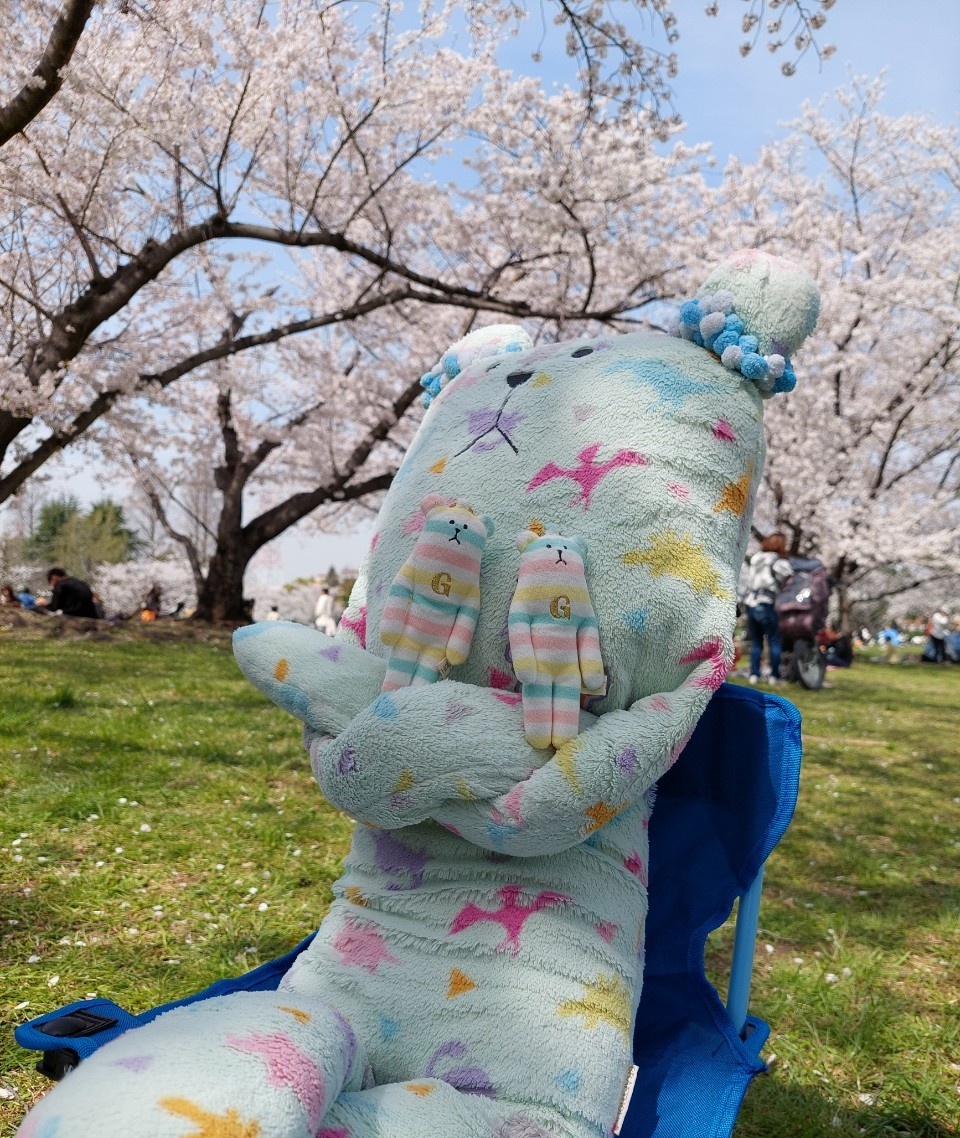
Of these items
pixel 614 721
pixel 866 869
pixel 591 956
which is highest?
pixel 614 721

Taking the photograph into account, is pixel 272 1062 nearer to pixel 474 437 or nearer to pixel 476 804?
pixel 476 804

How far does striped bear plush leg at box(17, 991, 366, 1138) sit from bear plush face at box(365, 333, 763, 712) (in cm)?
59

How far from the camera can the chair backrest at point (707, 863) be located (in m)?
1.68

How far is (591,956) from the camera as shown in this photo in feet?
4.47

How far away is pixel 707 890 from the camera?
1.85 meters

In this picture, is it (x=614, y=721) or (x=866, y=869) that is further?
(x=866, y=869)

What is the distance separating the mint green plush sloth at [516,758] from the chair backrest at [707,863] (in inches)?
11.9

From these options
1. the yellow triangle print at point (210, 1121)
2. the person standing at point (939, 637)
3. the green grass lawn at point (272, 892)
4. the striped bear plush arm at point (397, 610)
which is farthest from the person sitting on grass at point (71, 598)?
the person standing at point (939, 637)

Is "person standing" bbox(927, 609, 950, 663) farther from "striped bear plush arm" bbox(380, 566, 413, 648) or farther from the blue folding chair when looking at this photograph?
"striped bear plush arm" bbox(380, 566, 413, 648)

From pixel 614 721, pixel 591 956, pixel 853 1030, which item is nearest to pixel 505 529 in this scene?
pixel 614 721

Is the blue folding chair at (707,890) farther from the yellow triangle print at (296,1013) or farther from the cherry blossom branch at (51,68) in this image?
the cherry blossom branch at (51,68)

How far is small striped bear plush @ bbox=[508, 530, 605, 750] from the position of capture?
4.44ft

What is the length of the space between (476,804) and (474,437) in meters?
0.68

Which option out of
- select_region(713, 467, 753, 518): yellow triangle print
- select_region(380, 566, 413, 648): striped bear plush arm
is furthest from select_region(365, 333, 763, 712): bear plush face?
select_region(380, 566, 413, 648): striped bear plush arm
